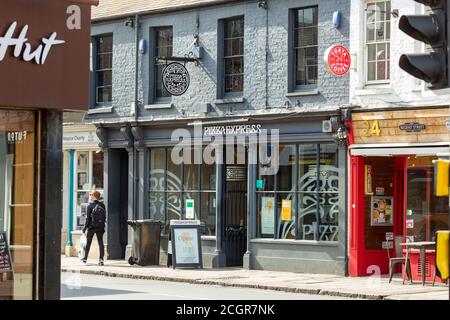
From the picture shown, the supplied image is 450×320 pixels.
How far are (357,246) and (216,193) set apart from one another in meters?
4.33

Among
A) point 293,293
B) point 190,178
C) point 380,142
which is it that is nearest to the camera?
point 293,293

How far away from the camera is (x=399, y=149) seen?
21484 millimetres

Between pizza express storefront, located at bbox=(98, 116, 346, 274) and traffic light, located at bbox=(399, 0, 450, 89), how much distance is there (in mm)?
13836

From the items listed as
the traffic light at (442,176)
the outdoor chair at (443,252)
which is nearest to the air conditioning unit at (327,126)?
the traffic light at (442,176)

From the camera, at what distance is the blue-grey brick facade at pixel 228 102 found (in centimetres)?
2305

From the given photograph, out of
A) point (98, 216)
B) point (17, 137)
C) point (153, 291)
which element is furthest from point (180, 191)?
point (17, 137)

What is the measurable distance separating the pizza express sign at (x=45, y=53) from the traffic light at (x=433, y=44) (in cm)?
465

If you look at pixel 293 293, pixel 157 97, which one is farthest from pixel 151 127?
pixel 293 293

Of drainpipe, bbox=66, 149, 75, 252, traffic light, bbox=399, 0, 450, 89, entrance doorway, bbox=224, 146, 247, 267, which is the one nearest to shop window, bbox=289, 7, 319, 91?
entrance doorway, bbox=224, 146, 247, 267

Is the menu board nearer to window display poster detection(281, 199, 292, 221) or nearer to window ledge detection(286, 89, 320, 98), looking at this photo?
window ledge detection(286, 89, 320, 98)

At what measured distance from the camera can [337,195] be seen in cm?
2297

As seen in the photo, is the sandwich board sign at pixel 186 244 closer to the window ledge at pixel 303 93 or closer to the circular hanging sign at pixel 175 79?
the circular hanging sign at pixel 175 79

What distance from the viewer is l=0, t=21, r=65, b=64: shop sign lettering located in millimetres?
11586
